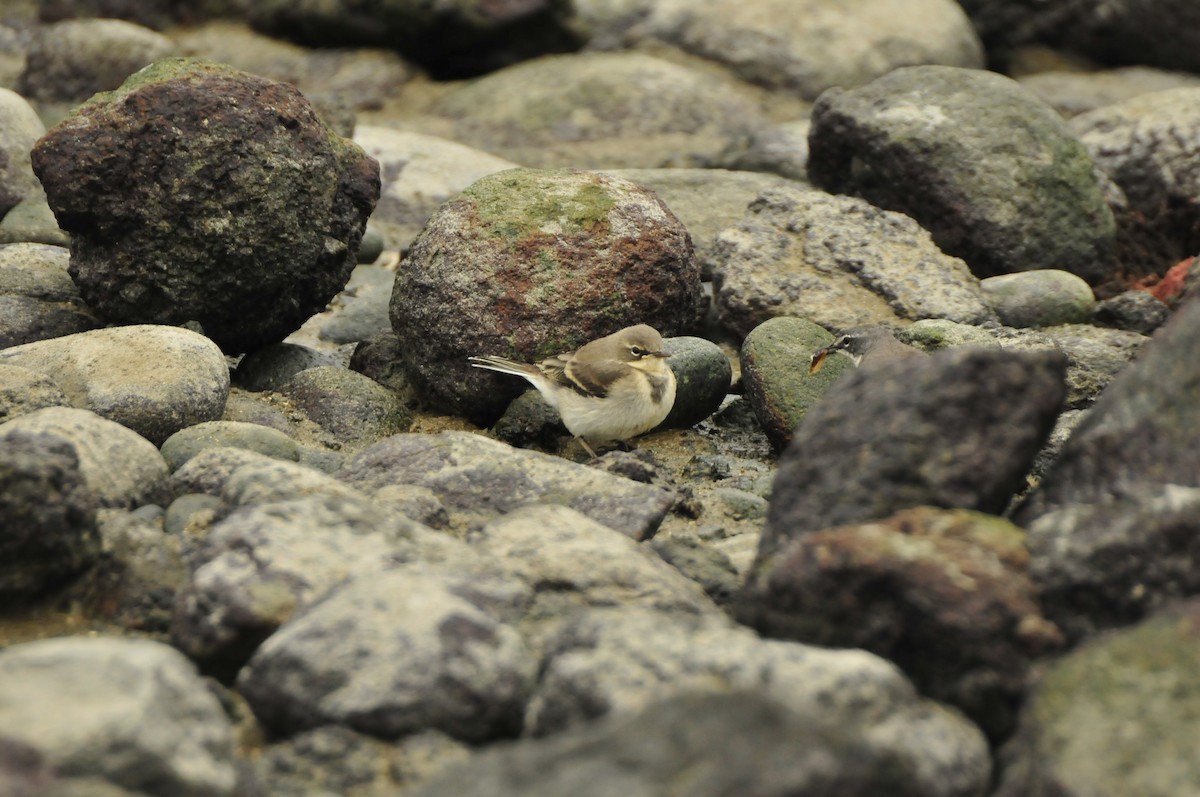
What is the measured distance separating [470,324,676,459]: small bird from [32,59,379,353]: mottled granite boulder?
1488 mm

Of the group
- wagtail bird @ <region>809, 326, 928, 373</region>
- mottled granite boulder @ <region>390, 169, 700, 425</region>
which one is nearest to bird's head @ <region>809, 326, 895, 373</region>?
wagtail bird @ <region>809, 326, 928, 373</region>

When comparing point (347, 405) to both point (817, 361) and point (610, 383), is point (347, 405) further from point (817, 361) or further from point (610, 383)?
point (817, 361)

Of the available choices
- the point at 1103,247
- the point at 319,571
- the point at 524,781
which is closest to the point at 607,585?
the point at 319,571

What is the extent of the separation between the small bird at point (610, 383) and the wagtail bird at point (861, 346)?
0.92 metres

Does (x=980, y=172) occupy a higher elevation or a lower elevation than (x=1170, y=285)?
higher

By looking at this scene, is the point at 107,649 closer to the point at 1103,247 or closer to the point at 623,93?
the point at 1103,247

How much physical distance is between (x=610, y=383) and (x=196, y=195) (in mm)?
2747

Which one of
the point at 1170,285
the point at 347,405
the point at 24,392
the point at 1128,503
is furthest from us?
the point at 1170,285

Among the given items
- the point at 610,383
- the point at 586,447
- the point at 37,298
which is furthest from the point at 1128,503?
the point at 37,298

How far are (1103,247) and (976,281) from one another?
1.73 m

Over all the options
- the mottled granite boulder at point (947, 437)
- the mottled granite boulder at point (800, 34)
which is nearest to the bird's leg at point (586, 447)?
the mottled granite boulder at point (947, 437)

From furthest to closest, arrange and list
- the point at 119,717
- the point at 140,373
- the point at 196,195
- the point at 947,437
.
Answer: the point at 196,195 < the point at 140,373 < the point at 947,437 < the point at 119,717

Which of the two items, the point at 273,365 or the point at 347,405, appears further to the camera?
the point at 273,365

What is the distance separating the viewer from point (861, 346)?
28.8 feet
